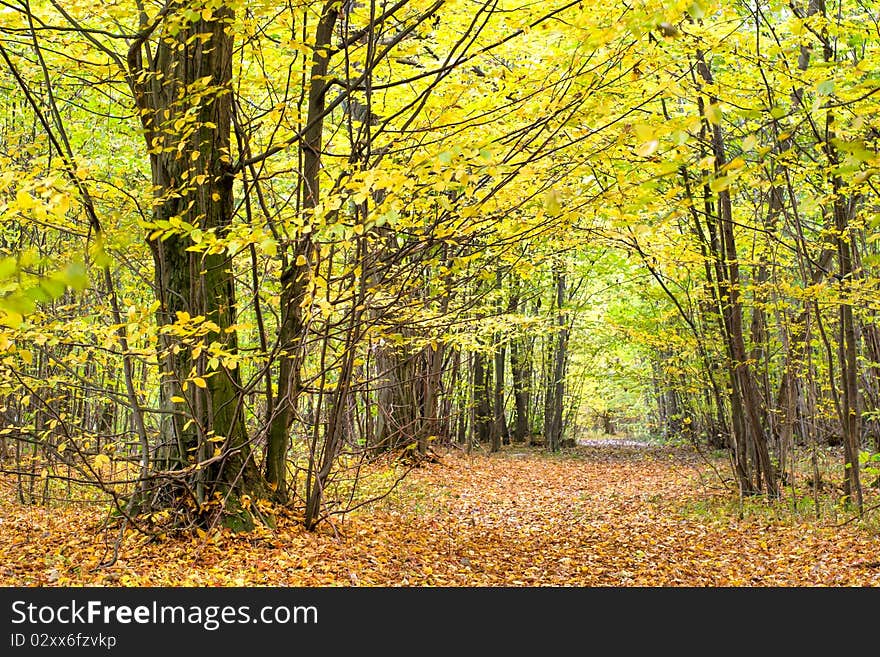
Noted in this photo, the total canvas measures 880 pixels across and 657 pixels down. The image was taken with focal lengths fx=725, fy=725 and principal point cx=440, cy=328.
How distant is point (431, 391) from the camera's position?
13.7m

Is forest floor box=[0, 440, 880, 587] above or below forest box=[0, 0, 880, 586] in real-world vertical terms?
below

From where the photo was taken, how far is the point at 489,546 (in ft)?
24.8

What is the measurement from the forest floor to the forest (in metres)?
0.05

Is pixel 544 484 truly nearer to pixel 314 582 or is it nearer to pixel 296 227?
pixel 314 582

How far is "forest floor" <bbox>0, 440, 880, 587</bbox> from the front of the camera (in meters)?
5.47

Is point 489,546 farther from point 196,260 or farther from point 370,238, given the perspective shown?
point 196,260

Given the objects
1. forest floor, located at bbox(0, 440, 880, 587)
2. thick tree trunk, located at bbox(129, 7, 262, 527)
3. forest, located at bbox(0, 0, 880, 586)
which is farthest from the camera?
thick tree trunk, located at bbox(129, 7, 262, 527)

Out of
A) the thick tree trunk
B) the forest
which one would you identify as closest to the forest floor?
the forest

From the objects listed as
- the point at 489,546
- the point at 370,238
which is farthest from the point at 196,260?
the point at 489,546

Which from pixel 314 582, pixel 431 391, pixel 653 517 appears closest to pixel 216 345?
pixel 314 582

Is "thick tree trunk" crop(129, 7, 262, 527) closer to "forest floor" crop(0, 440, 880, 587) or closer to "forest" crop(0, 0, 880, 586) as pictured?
"forest" crop(0, 0, 880, 586)

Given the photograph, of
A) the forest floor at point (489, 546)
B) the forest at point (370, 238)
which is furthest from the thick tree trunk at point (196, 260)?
the forest floor at point (489, 546)

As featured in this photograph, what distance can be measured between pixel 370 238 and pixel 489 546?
354cm

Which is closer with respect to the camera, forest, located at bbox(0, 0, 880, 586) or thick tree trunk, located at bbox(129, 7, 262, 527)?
forest, located at bbox(0, 0, 880, 586)
